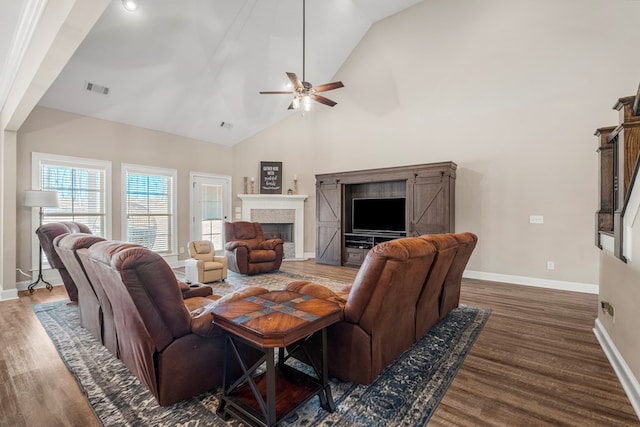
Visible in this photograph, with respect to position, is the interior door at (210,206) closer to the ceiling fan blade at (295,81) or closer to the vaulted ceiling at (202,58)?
the vaulted ceiling at (202,58)

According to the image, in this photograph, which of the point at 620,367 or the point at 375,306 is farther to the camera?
the point at 620,367

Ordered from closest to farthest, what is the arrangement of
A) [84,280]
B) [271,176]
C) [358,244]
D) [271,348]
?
[271,348], [84,280], [358,244], [271,176]

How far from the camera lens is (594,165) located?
4.39 meters

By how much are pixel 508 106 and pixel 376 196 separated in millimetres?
2846

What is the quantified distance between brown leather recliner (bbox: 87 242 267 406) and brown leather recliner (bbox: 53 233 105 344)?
53 centimetres

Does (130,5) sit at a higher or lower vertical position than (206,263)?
higher

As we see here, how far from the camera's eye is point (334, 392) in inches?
79.0

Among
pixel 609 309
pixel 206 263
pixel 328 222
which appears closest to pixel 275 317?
pixel 609 309

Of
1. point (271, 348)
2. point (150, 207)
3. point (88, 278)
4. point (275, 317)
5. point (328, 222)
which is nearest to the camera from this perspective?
point (271, 348)

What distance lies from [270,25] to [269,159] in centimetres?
329

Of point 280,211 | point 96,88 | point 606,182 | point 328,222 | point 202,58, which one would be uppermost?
point 202,58

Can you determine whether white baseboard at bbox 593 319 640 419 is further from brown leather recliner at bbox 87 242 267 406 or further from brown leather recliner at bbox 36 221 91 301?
brown leather recliner at bbox 36 221 91 301

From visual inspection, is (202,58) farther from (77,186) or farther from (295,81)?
(77,186)

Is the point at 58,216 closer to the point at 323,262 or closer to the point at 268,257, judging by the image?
the point at 268,257
